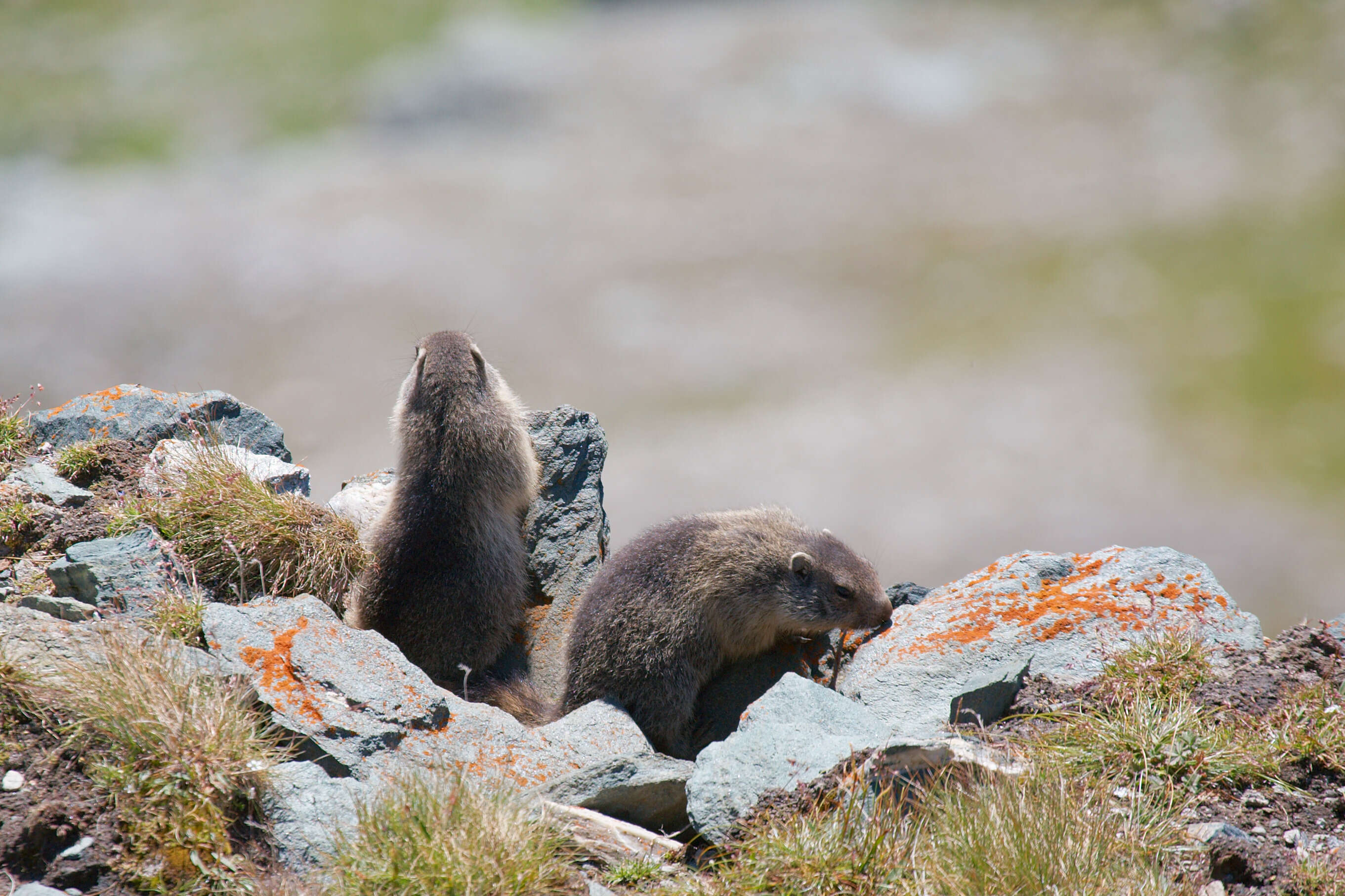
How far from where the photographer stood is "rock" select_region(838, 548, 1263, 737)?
7953mm

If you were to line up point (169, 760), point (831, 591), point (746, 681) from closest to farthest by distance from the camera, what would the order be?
point (169, 760) → point (831, 591) → point (746, 681)

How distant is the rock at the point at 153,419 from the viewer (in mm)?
10414

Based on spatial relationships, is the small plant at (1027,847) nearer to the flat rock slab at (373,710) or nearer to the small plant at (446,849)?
the small plant at (446,849)

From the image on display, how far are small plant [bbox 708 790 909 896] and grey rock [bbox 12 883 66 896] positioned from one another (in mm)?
3417

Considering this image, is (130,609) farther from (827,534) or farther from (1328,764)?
(1328,764)

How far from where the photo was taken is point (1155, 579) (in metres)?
8.66

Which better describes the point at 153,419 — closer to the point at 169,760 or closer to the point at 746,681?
the point at 169,760

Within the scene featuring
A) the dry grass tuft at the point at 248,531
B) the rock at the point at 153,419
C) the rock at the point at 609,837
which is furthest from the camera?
the rock at the point at 153,419

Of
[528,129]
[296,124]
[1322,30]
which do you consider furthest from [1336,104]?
[296,124]

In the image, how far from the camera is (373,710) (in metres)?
7.27

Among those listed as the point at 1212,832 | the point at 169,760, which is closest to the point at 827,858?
the point at 1212,832

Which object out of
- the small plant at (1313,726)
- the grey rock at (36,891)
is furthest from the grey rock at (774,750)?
the grey rock at (36,891)

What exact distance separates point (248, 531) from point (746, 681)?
179 inches

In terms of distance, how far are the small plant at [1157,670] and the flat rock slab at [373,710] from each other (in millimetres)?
3287
